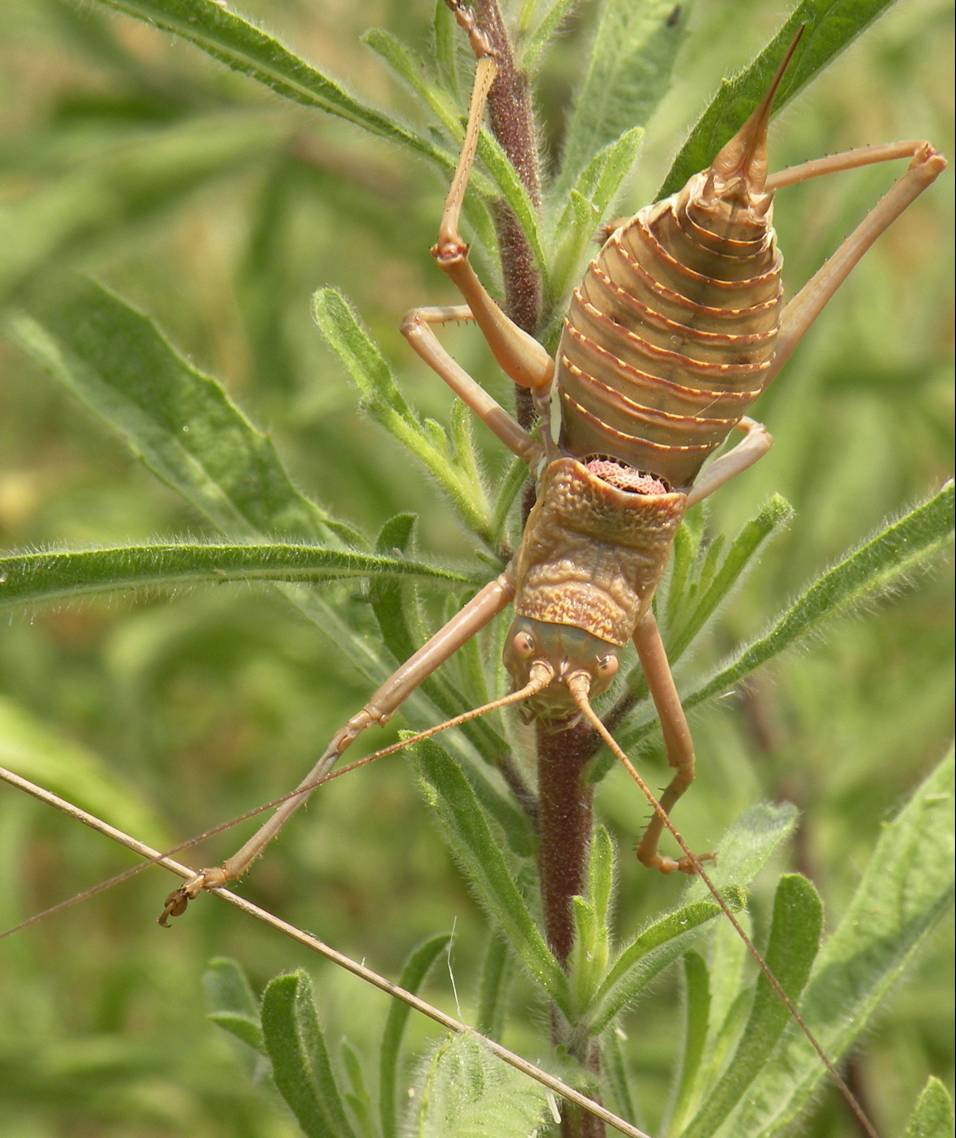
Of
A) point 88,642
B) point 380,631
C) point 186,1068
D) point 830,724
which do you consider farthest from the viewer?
point 88,642

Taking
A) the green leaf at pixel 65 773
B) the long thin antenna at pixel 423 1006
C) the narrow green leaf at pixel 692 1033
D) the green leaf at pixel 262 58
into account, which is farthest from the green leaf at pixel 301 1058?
the green leaf at pixel 65 773

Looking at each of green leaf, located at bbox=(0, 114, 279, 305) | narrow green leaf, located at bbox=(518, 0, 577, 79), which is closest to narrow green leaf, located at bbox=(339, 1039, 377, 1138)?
narrow green leaf, located at bbox=(518, 0, 577, 79)

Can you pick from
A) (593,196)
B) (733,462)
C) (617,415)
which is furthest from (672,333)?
(733,462)

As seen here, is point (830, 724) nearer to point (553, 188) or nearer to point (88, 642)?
point (553, 188)

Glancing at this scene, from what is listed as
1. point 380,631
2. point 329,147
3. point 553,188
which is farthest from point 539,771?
point 329,147

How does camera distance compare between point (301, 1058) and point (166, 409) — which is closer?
point (301, 1058)

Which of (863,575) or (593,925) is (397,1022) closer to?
(593,925)

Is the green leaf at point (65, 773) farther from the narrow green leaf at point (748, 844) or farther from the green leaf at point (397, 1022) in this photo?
the narrow green leaf at point (748, 844)
